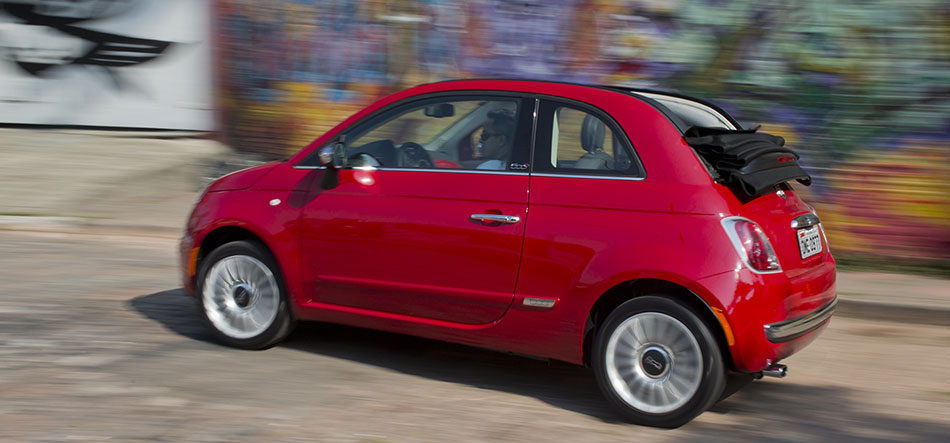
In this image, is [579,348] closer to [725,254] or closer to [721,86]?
[725,254]

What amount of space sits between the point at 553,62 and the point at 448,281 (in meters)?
5.52

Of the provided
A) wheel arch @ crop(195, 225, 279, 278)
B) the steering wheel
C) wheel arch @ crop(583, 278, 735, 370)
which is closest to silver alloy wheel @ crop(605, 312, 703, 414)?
wheel arch @ crop(583, 278, 735, 370)

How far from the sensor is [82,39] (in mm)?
13227

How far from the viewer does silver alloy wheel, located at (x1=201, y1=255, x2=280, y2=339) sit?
5293 millimetres

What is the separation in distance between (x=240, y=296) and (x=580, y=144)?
2238 millimetres

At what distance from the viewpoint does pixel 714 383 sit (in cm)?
411

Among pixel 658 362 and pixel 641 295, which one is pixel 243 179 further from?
pixel 658 362

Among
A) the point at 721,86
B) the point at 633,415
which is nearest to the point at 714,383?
the point at 633,415

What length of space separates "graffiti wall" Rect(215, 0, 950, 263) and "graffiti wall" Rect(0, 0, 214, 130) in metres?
2.10

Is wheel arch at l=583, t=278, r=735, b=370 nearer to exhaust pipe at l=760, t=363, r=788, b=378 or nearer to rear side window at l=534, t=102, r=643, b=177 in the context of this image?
exhaust pipe at l=760, t=363, r=788, b=378

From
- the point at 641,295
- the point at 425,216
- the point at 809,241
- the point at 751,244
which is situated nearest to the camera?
the point at 751,244

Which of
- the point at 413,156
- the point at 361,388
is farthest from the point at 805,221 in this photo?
the point at 361,388

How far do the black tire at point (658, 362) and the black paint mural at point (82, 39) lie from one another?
34.5 ft

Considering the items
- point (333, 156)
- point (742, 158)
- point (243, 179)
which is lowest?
point (243, 179)
